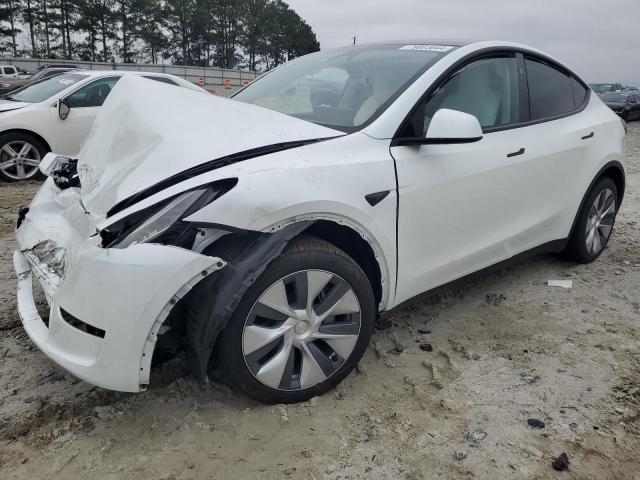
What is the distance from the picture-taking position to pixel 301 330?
2264mm

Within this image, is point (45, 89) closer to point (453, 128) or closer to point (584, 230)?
point (453, 128)

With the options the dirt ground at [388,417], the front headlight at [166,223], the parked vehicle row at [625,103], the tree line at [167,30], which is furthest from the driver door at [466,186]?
the tree line at [167,30]

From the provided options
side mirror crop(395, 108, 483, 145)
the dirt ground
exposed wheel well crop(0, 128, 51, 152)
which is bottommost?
the dirt ground

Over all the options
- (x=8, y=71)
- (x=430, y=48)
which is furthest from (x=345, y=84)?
(x=8, y=71)

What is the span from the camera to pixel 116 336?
1912 millimetres

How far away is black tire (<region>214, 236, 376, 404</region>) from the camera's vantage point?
2.09 m

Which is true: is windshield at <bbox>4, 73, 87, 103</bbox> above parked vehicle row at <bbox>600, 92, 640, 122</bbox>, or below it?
above

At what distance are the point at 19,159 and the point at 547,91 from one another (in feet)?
20.6

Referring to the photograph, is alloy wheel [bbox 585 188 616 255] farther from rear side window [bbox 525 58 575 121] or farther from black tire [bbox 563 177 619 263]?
rear side window [bbox 525 58 575 121]

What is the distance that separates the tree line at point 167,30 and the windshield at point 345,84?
176 feet

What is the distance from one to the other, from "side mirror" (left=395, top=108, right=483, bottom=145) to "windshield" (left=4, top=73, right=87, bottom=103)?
6533 millimetres

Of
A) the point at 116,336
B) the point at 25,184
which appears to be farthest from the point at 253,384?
the point at 25,184

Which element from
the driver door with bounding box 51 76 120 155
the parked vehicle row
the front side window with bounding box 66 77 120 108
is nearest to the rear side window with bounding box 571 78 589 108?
the driver door with bounding box 51 76 120 155

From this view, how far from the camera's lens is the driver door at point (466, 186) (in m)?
2.57
